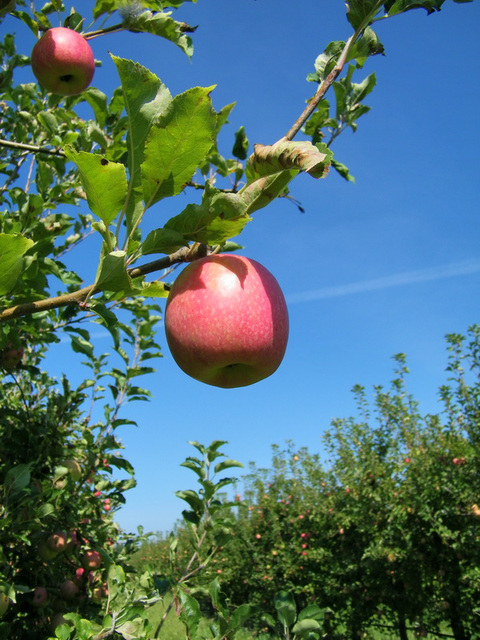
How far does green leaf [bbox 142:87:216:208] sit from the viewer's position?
0.91 metres

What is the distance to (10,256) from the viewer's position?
3.64 ft

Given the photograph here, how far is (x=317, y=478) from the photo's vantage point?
1105 centimetres

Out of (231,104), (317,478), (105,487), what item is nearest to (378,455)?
(317,478)

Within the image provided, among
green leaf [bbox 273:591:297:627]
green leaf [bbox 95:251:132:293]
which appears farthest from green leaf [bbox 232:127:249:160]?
green leaf [bbox 273:591:297:627]

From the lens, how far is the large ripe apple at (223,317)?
1109mm

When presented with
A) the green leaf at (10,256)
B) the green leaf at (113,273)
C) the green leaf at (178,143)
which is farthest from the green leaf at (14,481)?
the green leaf at (178,143)

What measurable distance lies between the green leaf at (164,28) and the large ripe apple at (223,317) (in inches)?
58.8

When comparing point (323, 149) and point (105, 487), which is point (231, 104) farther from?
point (105, 487)

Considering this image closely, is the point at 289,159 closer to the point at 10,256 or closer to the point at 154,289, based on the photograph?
the point at 154,289

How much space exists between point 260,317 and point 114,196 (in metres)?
0.42

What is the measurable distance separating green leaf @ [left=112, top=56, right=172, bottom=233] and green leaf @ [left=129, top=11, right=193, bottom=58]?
1470mm

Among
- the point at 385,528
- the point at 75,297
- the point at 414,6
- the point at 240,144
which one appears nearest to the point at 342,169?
the point at 240,144

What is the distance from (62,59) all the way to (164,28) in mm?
568

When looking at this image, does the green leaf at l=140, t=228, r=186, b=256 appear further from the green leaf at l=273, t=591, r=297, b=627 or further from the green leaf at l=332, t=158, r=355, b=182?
the green leaf at l=273, t=591, r=297, b=627
